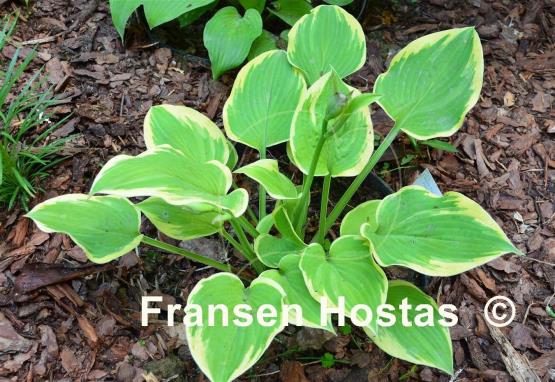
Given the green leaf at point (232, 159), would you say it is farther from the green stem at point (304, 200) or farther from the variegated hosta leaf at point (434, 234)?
the variegated hosta leaf at point (434, 234)

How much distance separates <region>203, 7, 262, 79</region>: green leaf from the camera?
1.97 metres

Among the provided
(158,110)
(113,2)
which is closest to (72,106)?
(113,2)

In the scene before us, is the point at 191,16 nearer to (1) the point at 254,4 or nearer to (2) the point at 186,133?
→ (1) the point at 254,4

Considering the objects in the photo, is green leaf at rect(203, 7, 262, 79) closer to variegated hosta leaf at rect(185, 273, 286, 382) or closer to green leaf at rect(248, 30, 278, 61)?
green leaf at rect(248, 30, 278, 61)

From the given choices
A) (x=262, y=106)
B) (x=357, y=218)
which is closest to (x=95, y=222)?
(x=262, y=106)

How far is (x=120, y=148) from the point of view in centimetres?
191

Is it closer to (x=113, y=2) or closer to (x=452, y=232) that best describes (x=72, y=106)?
(x=113, y=2)

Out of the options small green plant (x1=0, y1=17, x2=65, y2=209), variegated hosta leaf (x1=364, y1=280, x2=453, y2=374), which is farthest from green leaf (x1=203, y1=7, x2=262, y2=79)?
variegated hosta leaf (x1=364, y1=280, x2=453, y2=374)

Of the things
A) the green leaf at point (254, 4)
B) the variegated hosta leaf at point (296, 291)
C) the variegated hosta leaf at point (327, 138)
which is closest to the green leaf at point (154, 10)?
the green leaf at point (254, 4)

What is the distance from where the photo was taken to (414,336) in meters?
1.44

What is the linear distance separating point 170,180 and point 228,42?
87 cm

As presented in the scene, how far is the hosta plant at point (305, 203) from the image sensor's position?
128 cm

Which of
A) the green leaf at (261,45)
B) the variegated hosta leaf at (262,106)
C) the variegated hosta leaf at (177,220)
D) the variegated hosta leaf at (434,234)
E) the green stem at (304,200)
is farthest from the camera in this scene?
the green leaf at (261,45)

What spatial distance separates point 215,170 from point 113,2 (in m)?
0.94
